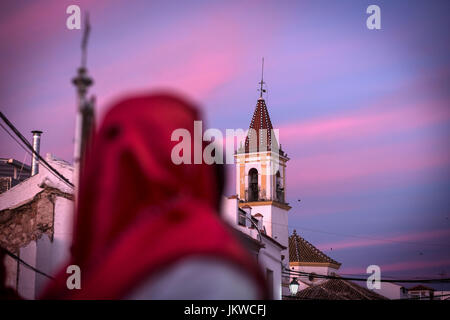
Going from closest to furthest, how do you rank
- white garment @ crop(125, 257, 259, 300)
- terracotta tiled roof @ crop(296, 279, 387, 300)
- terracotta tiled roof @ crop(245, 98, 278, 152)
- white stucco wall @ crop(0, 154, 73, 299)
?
white garment @ crop(125, 257, 259, 300), white stucco wall @ crop(0, 154, 73, 299), terracotta tiled roof @ crop(245, 98, 278, 152), terracotta tiled roof @ crop(296, 279, 387, 300)

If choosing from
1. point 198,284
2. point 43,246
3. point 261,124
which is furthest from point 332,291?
point 198,284

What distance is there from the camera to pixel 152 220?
2801 millimetres

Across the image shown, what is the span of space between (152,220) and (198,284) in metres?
0.35

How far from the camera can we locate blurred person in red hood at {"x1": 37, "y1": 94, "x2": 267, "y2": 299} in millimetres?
2680

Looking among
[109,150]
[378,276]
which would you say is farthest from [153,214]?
[378,276]

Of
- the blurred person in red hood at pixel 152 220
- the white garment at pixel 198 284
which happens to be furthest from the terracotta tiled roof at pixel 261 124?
the white garment at pixel 198 284

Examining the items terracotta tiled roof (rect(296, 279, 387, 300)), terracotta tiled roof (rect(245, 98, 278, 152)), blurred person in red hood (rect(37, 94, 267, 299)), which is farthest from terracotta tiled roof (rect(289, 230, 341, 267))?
blurred person in red hood (rect(37, 94, 267, 299))

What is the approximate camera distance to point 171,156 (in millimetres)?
2893

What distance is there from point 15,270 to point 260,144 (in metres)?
2.62

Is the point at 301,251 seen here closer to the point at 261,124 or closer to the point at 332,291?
the point at 332,291

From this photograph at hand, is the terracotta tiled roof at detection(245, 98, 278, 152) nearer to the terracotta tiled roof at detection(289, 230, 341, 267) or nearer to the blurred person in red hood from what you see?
the blurred person in red hood

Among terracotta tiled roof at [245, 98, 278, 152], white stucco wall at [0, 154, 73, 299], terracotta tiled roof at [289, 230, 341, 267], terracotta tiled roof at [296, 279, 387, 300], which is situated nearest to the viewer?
white stucco wall at [0, 154, 73, 299]

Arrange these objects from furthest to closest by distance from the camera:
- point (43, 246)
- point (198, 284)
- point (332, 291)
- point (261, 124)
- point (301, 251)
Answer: point (301, 251), point (332, 291), point (261, 124), point (43, 246), point (198, 284)
